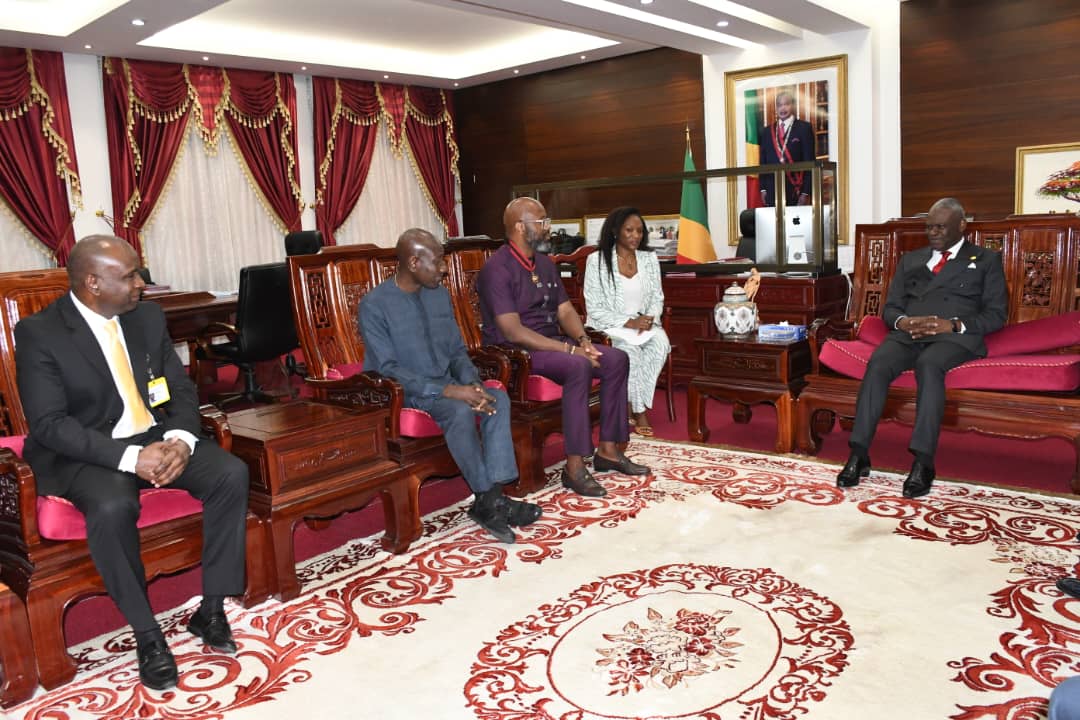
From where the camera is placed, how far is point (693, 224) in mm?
6926

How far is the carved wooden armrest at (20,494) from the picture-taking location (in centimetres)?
247

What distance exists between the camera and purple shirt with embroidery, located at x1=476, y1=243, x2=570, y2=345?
414cm

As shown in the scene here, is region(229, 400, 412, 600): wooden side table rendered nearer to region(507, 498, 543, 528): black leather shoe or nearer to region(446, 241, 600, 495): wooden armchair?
region(507, 498, 543, 528): black leather shoe

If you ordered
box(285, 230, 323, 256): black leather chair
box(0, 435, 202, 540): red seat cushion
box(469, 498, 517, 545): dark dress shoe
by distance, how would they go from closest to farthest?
box(0, 435, 202, 540): red seat cushion < box(469, 498, 517, 545): dark dress shoe < box(285, 230, 323, 256): black leather chair

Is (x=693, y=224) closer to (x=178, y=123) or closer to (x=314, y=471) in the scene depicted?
(x=314, y=471)

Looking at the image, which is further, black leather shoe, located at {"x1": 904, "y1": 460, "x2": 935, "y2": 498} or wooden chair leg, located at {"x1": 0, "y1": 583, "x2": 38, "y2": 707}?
black leather shoe, located at {"x1": 904, "y1": 460, "x2": 935, "y2": 498}

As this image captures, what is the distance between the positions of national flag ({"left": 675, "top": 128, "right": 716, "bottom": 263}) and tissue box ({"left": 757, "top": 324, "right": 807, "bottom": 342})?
202cm

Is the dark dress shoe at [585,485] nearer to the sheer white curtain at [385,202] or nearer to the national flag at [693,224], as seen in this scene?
the national flag at [693,224]

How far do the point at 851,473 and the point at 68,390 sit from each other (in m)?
3.08

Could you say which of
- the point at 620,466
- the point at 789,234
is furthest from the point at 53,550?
the point at 789,234

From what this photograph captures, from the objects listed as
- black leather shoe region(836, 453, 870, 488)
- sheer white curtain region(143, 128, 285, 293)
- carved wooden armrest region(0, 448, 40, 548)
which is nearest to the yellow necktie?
carved wooden armrest region(0, 448, 40, 548)

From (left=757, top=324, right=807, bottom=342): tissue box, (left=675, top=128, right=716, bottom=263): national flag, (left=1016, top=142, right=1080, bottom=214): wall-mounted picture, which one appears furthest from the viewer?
(left=675, top=128, right=716, bottom=263): national flag

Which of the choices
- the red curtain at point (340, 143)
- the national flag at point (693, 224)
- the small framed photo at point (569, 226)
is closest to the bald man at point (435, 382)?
the small framed photo at point (569, 226)

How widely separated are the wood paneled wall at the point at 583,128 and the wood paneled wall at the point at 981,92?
1.98m
